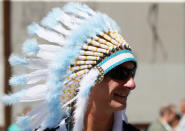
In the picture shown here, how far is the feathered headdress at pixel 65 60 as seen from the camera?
2.40 meters

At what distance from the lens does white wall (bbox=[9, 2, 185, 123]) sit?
7.93 meters

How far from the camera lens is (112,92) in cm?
238

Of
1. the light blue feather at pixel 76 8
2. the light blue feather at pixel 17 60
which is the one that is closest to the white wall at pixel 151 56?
the light blue feather at pixel 76 8

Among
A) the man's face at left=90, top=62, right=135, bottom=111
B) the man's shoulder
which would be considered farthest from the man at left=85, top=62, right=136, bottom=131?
the man's shoulder

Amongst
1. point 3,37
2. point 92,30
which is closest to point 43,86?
point 92,30


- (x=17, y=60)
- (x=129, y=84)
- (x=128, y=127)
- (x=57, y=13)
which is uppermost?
(x=57, y=13)

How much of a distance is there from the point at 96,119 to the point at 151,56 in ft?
18.9

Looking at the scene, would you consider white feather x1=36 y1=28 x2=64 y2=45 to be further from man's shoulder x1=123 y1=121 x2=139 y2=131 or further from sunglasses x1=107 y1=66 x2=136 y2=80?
man's shoulder x1=123 y1=121 x2=139 y2=131

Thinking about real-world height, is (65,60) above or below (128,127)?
above

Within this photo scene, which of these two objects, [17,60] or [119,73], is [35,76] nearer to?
[17,60]

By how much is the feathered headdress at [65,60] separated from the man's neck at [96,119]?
0.16 ft

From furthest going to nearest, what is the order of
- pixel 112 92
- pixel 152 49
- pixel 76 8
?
pixel 152 49
pixel 76 8
pixel 112 92

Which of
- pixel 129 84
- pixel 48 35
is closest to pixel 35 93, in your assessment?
pixel 48 35

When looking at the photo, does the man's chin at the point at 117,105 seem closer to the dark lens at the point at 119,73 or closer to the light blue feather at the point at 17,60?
the dark lens at the point at 119,73
